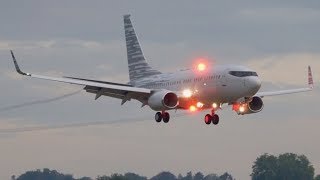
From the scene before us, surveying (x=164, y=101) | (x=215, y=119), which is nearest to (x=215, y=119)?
(x=215, y=119)

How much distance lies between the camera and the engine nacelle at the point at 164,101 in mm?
164750

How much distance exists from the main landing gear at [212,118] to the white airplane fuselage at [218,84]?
10.9 feet

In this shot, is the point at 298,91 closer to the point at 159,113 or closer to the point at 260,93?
the point at 260,93

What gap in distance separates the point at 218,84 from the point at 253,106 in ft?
29.0

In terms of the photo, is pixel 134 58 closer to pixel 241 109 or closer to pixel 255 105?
pixel 255 105

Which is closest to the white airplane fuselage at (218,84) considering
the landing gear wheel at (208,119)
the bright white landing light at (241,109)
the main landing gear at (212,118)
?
the bright white landing light at (241,109)

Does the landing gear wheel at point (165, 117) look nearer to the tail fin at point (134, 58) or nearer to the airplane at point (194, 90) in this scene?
the airplane at point (194, 90)

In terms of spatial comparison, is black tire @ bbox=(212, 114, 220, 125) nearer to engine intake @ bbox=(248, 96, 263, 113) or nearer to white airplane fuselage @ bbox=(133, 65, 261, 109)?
white airplane fuselage @ bbox=(133, 65, 261, 109)

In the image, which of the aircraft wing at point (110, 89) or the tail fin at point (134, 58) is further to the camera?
the tail fin at point (134, 58)

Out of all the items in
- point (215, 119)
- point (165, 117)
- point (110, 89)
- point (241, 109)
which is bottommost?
point (215, 119)

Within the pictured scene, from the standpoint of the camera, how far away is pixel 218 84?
526 feet

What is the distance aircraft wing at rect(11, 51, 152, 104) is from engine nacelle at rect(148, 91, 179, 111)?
3202 mm

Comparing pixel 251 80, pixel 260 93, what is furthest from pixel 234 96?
pixel 260 93

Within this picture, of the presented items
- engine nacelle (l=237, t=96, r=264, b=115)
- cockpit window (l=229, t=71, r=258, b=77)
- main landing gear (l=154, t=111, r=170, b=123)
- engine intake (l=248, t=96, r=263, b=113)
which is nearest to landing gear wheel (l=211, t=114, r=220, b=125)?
engine nacelle (l=237, t=96, r=264, b=115)
